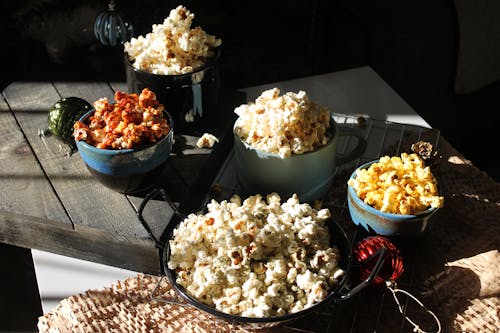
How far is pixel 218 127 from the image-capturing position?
159 centimetres

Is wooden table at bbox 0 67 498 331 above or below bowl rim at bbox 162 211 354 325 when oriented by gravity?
below

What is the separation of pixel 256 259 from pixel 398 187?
0.31 meters

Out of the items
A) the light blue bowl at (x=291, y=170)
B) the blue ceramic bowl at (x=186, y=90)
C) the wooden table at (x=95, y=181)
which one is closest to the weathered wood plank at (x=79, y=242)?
the wooden table at (x=95, y=181)

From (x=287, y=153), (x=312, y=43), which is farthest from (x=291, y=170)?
(x=312, y=43)

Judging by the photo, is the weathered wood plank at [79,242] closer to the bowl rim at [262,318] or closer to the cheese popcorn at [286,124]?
the bowl rim at [262,318]

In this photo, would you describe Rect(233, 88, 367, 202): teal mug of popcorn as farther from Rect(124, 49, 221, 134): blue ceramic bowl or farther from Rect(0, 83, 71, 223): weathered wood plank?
Rect(0, 83, 71, 223): weathered wood plank

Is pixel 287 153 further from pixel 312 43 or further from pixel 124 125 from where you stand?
pixel 312 43

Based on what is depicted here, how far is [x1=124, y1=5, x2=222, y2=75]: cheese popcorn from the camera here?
56.3 inches

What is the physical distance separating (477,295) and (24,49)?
1998 mm

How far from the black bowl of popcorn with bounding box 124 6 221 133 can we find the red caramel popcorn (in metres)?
0.12

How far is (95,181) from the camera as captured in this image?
140 cm

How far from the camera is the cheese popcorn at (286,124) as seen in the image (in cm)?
126

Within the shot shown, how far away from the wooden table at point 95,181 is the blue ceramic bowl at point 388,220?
10cm

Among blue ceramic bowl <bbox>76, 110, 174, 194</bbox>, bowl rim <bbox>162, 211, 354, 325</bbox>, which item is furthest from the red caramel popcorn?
bowl rim <bbox>162, 211, 354, 325</bbox>
